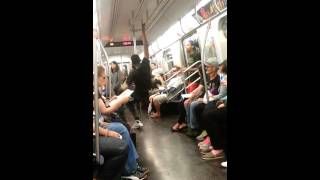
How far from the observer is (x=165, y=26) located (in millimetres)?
4234

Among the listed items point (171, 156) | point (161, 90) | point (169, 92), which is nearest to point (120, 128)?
point (171, 156)

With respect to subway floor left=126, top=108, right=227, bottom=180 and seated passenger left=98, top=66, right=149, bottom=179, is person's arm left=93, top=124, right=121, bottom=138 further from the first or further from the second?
subway floor left=126, top=108, right=227, bottom=180

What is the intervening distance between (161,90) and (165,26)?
38.5 inches

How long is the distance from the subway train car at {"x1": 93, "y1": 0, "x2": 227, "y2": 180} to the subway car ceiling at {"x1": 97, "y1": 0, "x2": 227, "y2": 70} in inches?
0.5

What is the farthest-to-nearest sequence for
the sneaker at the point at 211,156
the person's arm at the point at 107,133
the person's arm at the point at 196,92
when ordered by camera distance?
1. the person's arm at the point at 196,92
2. the sneaker at the point at 211,156
3. the person's arm at the point at 107,133

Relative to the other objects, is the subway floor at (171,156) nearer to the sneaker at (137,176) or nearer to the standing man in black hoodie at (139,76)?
the sneaker at (137,176)

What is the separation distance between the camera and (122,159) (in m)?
2.05

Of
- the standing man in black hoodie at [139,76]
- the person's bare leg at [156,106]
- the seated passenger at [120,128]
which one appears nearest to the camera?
the seated passenger at [120,128]

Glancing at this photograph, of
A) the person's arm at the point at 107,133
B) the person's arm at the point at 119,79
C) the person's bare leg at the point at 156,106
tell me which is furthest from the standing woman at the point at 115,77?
the person's arm at the point at 107,133

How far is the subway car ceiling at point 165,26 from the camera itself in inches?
127

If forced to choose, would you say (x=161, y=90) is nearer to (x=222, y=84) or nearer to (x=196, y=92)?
(x=196, y=92)

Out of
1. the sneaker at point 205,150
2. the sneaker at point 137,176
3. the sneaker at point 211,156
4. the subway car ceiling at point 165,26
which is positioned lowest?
the sneaker at point 137,176

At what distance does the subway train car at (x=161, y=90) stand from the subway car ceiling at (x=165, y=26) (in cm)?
1
